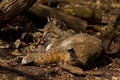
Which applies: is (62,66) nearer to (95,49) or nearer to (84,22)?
(95,49)

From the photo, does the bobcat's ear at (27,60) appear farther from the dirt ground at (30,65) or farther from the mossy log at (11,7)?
the mossy log at (11,7)

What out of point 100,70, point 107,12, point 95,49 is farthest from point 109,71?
point 107,12

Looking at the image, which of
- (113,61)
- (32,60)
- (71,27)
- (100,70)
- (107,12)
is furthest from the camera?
(107,12)

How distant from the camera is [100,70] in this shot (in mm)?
6500

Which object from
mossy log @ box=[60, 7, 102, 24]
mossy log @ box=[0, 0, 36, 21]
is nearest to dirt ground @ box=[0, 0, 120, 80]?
mossy log @ box=[60, 7, 102, 24]

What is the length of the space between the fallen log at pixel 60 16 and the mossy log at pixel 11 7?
1.75 meters

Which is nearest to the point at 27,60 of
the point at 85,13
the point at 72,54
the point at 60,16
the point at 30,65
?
the point at 30,65

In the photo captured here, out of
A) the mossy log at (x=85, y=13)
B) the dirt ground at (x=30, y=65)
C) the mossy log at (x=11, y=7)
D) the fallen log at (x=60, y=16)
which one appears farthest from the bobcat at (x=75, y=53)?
the mossy log at (x=85, y=13)

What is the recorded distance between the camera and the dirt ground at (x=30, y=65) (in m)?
5.82

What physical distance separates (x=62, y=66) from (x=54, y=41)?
0.90 meters

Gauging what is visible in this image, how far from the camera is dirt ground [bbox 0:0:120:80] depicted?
582cm

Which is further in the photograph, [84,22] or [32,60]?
[84,22]

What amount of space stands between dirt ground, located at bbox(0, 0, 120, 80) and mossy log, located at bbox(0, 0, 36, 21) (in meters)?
→ 0.77

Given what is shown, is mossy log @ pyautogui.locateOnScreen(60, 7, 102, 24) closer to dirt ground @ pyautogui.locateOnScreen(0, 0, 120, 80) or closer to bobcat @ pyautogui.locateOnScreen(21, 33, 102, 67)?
dirt ground @ pyautogui.locateOnScreen(0, 0, 120, 80)
